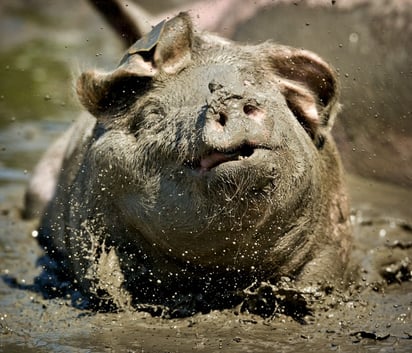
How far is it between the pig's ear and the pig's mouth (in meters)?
0.93

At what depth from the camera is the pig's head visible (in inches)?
209

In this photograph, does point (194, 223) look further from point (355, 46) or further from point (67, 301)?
point (355, 46)

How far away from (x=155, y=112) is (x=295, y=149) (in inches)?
29.8

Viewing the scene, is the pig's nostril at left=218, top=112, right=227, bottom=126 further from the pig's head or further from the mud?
the mud

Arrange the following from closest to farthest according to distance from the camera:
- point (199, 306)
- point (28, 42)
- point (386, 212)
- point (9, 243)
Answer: point (199, 306) < point (9, 243) < point (386, 212) < point (28, 42)

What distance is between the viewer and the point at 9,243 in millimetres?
7969

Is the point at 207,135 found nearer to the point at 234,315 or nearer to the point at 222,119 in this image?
the point at 222,119

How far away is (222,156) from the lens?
5242mm

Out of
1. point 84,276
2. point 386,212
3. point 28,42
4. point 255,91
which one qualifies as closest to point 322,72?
point 255,91

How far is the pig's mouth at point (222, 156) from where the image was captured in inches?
206

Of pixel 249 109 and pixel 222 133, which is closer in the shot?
pixel 222 133

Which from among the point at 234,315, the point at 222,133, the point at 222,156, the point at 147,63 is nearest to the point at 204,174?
the point at 222,156

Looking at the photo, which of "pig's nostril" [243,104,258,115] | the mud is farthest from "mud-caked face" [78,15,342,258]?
the mud

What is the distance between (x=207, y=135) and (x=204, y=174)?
0.22 m
